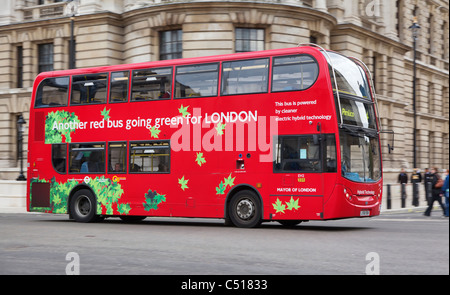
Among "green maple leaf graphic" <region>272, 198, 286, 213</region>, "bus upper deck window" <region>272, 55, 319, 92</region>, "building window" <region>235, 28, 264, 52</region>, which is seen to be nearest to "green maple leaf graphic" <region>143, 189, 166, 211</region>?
"green maple leaf graphic" <region>272, 198, 286, 213</region>

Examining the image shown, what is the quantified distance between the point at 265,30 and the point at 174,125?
53.3 ft

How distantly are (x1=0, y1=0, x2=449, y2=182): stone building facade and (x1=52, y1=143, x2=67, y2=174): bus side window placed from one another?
12634 mm

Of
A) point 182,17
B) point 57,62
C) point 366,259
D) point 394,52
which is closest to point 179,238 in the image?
point 366,259

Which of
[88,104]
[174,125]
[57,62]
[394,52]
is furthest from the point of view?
[394,52]

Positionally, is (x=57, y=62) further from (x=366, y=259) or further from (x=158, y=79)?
(x=366, y=259)

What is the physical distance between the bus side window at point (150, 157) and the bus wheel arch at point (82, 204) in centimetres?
160

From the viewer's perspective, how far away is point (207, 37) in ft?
101

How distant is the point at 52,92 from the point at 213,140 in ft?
17.4

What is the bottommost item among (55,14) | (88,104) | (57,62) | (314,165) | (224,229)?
(224,229)

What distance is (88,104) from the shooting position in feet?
57.9

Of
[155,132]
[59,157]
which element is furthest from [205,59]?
[59,157]

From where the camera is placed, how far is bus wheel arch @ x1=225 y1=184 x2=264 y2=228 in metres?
15.2

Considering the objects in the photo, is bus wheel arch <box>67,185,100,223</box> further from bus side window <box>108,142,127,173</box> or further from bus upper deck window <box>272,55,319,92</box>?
bus upper deck window <box>272,55,319,92</box>

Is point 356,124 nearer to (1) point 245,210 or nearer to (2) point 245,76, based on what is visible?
(2) point 245,76
